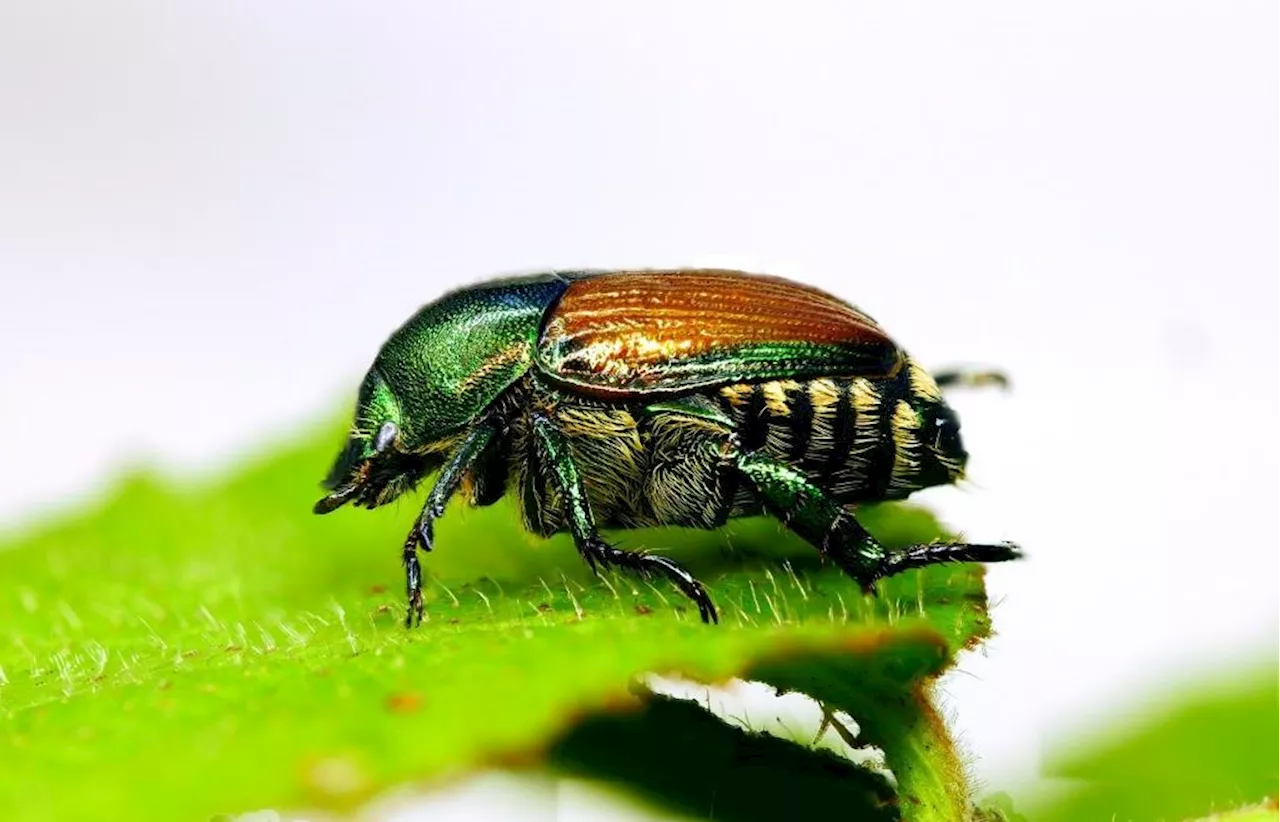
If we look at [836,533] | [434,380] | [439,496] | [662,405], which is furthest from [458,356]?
[836,533]

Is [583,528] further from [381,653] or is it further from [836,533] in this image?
[381,653]

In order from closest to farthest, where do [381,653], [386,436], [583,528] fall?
1. [381,653]
2. [583,528]
3. [386,436]

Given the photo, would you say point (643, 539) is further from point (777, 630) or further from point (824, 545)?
point (777, 630)

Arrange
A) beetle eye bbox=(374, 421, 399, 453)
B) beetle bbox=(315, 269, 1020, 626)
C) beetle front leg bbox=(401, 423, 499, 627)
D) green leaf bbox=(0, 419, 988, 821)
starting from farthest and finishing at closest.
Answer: beetle eye bbox=(374, 421, 399, 453)
beetle bbox=(315, 269, 1020, 626)
beetle front leg bbox=(401, 423, 499, 627)
green leaf bbox=(0, 419, 988, 821)

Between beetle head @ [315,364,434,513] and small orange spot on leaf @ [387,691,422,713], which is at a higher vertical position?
small orange spot on leaf @ [387,691,422,713]

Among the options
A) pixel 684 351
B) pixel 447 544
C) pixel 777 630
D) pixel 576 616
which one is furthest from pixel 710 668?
pixel 447 544

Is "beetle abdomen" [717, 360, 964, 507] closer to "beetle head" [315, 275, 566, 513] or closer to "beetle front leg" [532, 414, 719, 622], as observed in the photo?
"beetle front leg" [532, 414, 719, 622]

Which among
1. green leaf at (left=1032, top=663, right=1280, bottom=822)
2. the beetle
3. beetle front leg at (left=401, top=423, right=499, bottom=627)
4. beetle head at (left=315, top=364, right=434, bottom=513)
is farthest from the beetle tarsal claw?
green leaf at (left=1032, top=663, right=1280, bottom=822)
